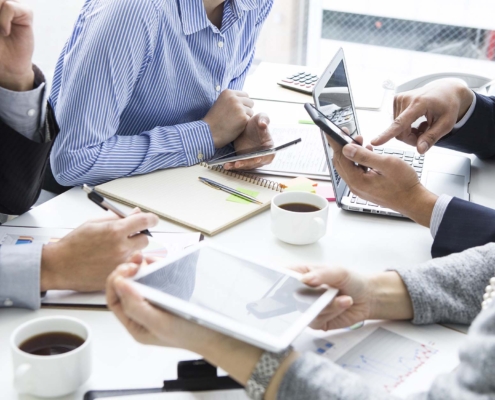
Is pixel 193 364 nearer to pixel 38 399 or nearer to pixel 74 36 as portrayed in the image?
pixel 38 399

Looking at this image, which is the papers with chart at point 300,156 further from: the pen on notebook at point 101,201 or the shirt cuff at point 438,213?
the pen on notebook at point 101,201

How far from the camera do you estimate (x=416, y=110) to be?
1.40m

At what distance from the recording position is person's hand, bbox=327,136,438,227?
1.13m

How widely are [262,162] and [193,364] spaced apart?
701 mm

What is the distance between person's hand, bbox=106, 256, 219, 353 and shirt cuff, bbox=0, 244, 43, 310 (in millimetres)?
213

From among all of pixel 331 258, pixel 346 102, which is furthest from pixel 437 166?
pixel 331 258

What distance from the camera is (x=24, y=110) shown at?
3.74 feet

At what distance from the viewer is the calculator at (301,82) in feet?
6.35

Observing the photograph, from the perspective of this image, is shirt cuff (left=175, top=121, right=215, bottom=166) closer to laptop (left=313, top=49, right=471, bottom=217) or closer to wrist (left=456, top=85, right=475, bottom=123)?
laptop (left=313, top=49, right=471, bottom=217)

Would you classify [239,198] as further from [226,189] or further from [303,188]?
[303,188]

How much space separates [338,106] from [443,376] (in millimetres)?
817

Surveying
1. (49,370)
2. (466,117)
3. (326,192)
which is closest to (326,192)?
(326,192)

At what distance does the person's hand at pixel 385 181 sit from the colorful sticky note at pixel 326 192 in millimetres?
107

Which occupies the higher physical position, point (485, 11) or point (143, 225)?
point (485, 11)
